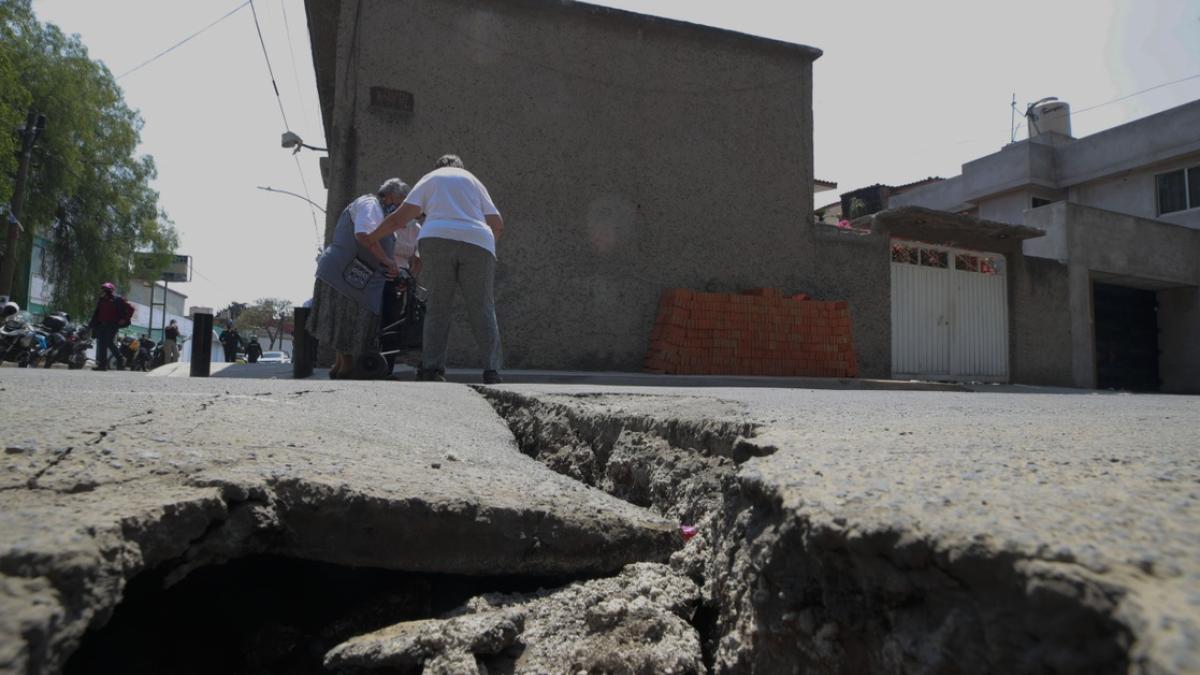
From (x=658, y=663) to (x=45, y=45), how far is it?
91.6 ft

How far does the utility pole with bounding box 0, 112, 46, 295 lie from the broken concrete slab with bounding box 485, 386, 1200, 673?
23.0 meters

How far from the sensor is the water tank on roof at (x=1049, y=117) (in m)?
21.5

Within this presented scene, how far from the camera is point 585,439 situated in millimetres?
2381

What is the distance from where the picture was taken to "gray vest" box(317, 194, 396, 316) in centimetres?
561

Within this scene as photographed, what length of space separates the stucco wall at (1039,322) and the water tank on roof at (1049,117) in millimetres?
10546

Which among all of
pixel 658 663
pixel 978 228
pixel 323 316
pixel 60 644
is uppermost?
pixel 978 228

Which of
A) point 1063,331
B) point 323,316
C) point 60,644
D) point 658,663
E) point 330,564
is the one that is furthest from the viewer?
point 1063,331

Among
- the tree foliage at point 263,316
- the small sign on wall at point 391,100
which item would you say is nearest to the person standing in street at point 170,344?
the small sign on wall at point 391,100

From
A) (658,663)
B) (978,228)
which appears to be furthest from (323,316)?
(978,228)

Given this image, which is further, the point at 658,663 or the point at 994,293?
the point at 994,293

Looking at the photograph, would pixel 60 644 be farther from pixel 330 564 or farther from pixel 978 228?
pixel 978 228

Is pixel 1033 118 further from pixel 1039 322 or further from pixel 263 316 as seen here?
pixel 263 316

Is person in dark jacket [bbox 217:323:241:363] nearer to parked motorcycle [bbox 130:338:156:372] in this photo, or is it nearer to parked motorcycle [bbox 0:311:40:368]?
parked motorcycle [bbox 130:338:156:372]

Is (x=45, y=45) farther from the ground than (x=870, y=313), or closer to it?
farther from the ground
